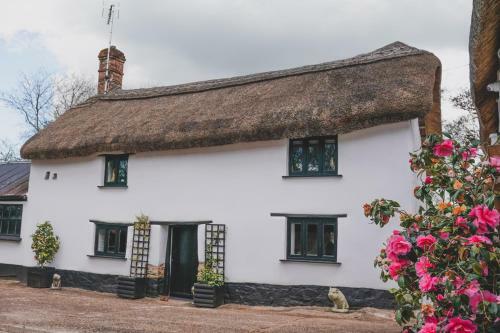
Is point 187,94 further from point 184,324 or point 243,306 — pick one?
point 184,324

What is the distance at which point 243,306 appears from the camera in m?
10.4

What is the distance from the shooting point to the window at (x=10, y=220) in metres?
14.6

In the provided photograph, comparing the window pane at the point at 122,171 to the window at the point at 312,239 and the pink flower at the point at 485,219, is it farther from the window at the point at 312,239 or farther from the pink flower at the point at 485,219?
the pink flower at the point at 485,219

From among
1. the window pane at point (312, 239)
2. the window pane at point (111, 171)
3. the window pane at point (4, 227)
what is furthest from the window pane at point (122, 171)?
the window pane at point (312, 239)

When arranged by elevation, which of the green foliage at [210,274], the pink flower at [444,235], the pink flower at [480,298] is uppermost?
the pink flower at [444,235]

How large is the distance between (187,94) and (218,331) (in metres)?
8.44

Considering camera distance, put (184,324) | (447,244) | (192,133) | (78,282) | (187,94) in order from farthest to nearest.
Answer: (187,94), (78,282), (192,133), (184,324), (447,244)

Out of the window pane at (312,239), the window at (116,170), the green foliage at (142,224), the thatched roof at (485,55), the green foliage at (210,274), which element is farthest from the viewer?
the window at (116,170)

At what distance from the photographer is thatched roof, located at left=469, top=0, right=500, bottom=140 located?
4508mm

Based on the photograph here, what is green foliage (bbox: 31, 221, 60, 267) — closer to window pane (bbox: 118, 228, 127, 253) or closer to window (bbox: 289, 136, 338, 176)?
window pane (bbox: 118, 228, 127, 253)

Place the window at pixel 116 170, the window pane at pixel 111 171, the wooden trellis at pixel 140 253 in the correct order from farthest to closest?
the window pane at pixel 111 171
the window at pixel 116 170
the wooden trellis at pixel 140 253

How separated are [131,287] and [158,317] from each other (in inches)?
122

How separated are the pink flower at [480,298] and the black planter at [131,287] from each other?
30.9 feet

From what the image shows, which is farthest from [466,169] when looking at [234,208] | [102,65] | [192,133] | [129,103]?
[102,65]
